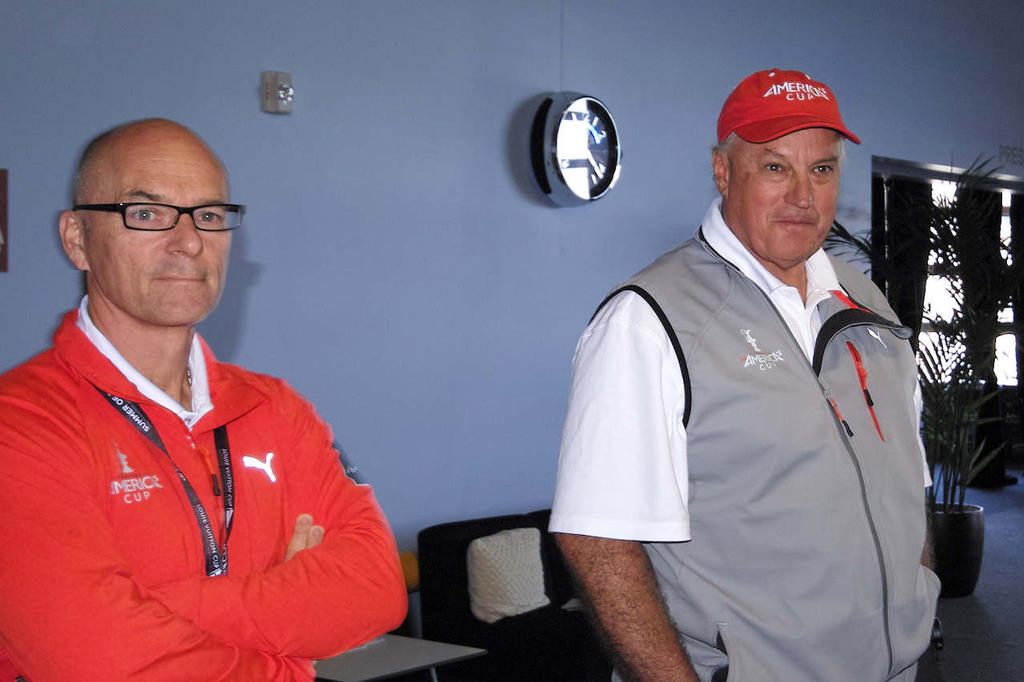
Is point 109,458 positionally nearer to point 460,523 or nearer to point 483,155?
point 460,523

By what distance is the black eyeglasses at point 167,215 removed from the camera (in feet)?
5.22

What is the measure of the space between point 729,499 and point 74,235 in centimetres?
109

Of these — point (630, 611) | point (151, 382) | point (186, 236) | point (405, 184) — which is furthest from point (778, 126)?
point (405, 184)

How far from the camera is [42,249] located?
3.24 m

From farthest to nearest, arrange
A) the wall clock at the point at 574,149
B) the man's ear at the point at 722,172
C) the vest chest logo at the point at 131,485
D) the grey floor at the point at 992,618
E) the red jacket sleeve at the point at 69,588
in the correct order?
1. the grey floor at the point at 992,618
2. the wall clock at the point at 574,149
3. the man's ear at the point at 722,172
4. the vest chest logo at the point at 131,485
5. the red jacket sleeve at the point at 69,588

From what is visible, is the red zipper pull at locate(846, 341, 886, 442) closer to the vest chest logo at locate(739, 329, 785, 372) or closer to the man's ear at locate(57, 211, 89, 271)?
the vest chest logo at locate(739, 329, 785, 372)

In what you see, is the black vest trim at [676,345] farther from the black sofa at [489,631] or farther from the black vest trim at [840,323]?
the black sofa at [489,631]

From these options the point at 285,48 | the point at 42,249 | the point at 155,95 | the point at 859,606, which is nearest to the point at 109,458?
the point at 859,606

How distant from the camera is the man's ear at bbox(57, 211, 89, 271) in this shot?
1640mm

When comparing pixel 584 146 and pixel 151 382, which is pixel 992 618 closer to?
pixel 584 146

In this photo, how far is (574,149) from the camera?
459cm

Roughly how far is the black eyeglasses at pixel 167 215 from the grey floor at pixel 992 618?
278 centimetres

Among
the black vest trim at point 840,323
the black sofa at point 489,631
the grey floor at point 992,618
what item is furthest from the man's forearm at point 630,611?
the black sofa at point 489,631

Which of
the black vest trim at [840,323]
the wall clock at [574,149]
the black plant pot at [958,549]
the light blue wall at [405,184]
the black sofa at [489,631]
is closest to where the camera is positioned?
the black vest trim at [840,323]
